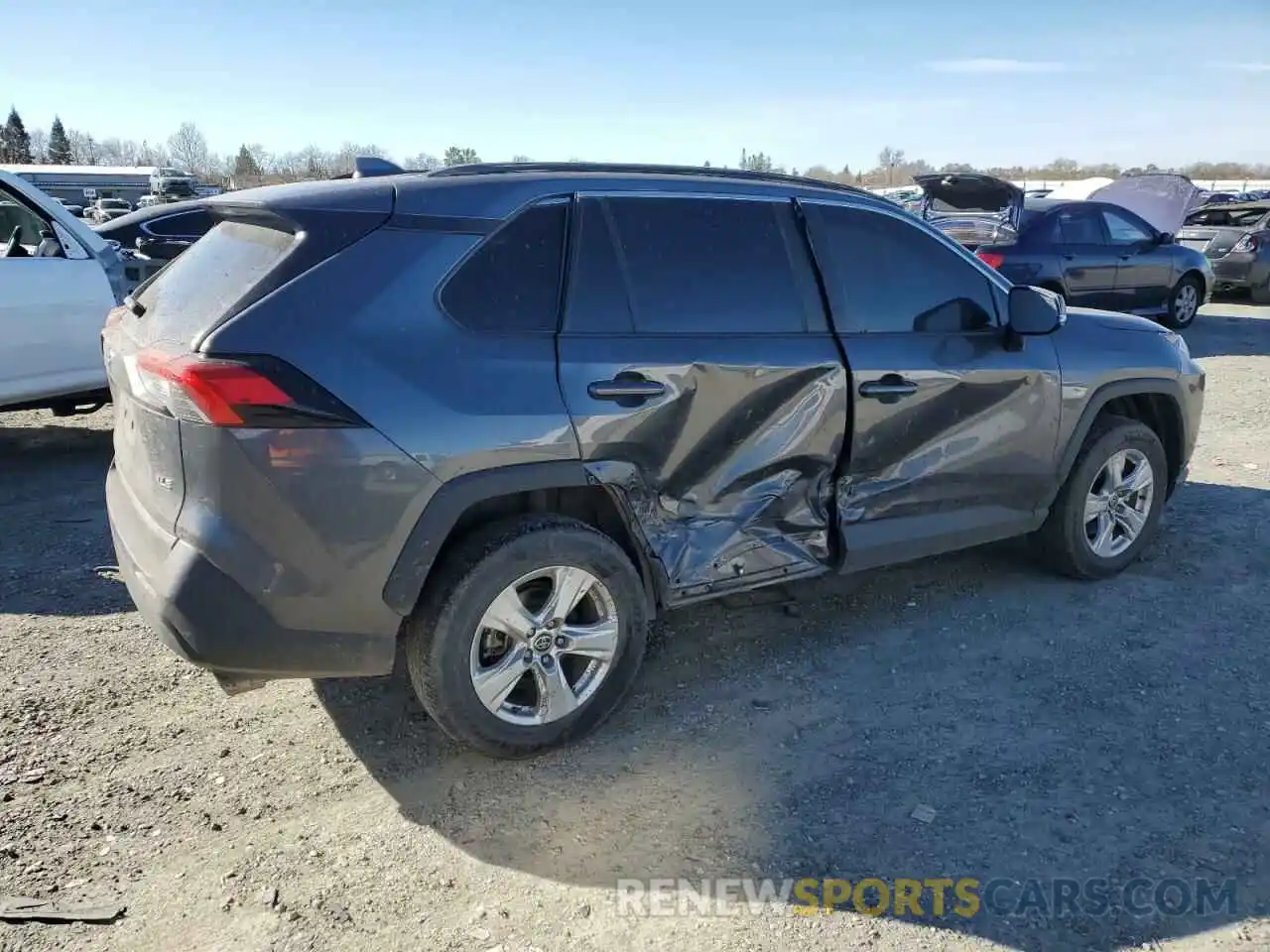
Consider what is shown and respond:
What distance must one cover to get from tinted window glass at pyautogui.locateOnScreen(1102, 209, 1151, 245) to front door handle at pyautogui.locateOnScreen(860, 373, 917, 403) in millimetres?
9657

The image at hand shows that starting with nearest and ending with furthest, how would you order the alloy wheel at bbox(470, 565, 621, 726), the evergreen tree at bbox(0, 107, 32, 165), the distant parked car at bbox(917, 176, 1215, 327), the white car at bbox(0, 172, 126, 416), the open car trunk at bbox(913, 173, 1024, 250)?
the alloy wheel at bbox(470, 565, 621, 726) → the white car at bbox(0, 172, 126, 416) → the open car trunk at bbox(913, 173, 1024, 250) → the distant parked car at bbox(917, 176, 1215, 327) → the evergreen tree at bbox(0, 107, 32, 165)

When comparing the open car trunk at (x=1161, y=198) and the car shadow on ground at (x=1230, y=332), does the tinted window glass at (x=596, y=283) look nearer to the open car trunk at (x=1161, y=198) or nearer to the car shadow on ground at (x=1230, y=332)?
the car shadow on ground at (x=1230, y=332)

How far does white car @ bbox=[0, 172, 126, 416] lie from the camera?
643cm

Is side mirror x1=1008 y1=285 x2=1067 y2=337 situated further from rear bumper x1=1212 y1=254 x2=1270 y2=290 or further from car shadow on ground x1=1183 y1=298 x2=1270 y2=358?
rear bumper x1=1212 y1=254 x2=1270 y2=290

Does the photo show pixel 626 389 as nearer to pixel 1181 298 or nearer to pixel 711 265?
pixel 711 265

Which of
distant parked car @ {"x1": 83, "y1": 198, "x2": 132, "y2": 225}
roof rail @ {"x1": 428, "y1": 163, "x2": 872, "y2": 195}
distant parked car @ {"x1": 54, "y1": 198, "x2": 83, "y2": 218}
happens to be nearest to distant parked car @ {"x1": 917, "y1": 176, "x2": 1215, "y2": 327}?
roof rail @ {"x1": 428, "y1": 163, "x2": 872, "y2": 195}

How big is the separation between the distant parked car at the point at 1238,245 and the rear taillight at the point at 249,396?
51.3 ft

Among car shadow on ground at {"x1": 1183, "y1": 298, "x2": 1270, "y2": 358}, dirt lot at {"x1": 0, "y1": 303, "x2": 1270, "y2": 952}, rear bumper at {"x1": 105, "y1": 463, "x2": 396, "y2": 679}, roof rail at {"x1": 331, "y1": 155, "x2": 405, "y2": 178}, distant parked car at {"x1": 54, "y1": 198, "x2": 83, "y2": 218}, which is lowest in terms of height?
dirt lot at {"x1": 0, "y1": 303, "x2": 1270, "y2": 952}

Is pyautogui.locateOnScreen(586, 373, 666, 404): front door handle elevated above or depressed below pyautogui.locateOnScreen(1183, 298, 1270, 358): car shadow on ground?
above

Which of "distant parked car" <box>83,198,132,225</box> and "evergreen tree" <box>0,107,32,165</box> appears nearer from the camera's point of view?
"distant parked car" <box>83,198,132,225</box>

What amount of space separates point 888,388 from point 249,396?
2.34m

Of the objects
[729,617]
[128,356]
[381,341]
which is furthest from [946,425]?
[128,356]

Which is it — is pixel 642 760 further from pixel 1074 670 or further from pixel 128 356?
pixel 128 356

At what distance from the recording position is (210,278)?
3.13 meters
